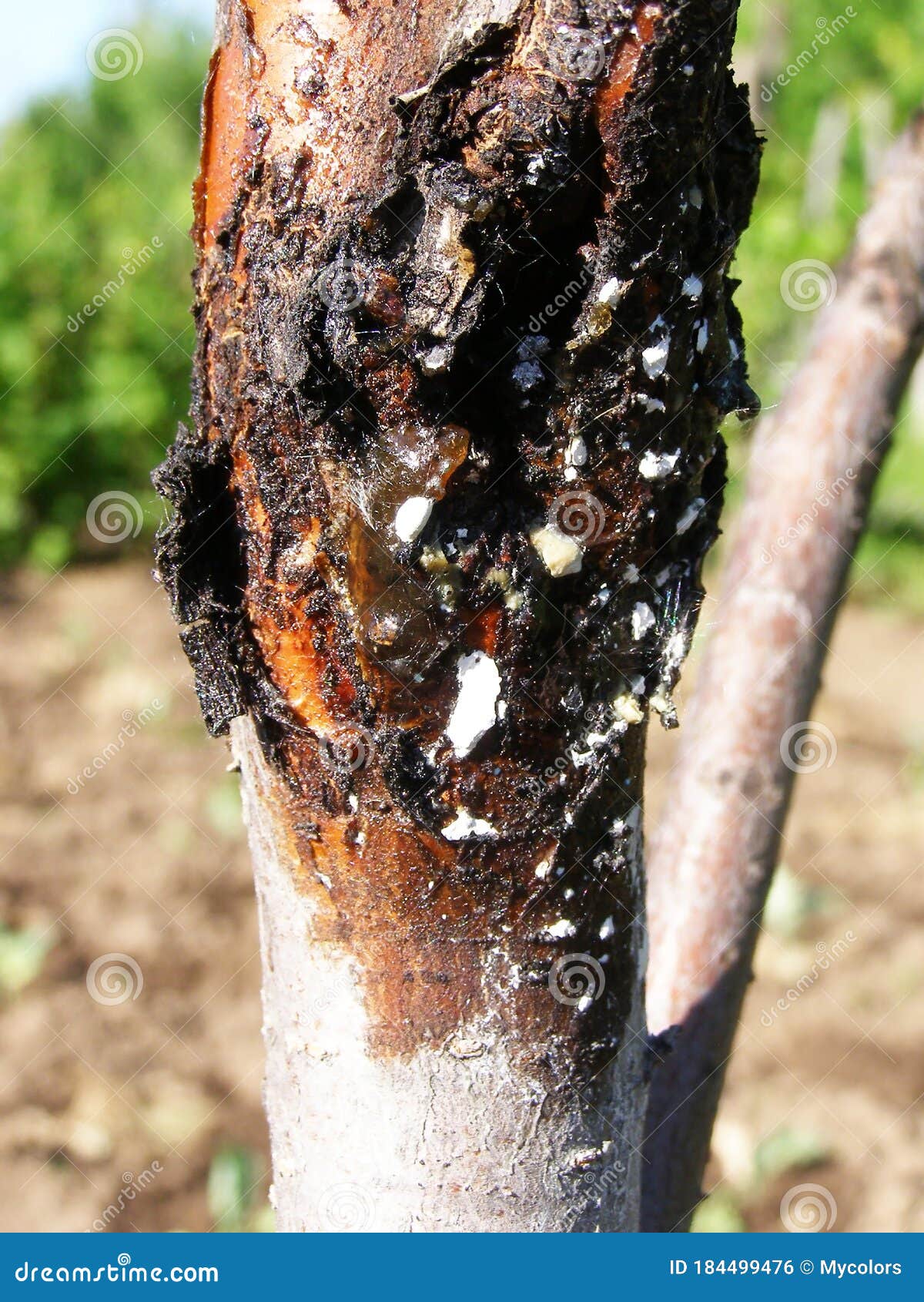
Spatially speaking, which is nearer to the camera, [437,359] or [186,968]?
[437,359]

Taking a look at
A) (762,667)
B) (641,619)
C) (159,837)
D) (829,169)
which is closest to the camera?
(641,619)

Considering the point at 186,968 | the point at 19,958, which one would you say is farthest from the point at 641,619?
the point at 19,958

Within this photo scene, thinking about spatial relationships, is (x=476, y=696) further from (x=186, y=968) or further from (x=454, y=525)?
(x=186, y=968)

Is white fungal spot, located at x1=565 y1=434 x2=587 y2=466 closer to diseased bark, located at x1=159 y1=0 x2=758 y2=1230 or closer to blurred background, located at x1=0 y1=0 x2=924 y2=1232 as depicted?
diseased bark, located at x1=159 y1=0 x2=758 y2=1230

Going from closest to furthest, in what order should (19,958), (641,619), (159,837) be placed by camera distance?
(641,619)
(19,958)
(159,837)

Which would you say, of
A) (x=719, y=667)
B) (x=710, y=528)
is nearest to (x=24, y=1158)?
(x=719, y=667)

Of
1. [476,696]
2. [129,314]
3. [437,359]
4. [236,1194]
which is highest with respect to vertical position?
[129,314]

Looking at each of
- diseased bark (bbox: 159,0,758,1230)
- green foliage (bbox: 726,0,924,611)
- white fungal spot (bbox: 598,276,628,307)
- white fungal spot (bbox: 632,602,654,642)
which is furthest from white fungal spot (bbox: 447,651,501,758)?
green foliage (bbox: 726,0,924,611)
